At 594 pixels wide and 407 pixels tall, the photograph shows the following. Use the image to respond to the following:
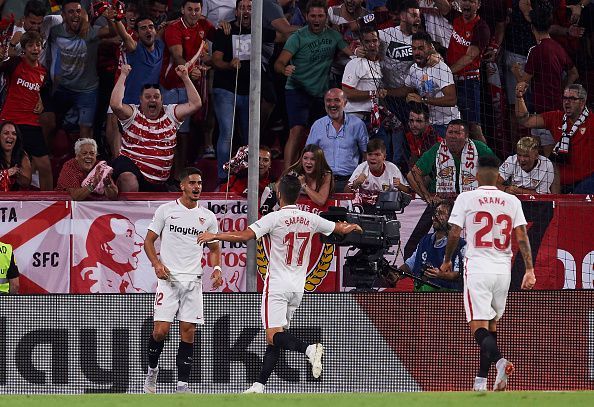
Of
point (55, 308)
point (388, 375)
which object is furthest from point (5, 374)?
point (388, 375)

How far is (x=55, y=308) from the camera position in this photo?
12.3m

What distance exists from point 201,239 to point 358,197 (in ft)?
9.81

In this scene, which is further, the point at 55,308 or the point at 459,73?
the point at 459,73

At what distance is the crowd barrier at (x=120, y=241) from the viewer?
13289 mm

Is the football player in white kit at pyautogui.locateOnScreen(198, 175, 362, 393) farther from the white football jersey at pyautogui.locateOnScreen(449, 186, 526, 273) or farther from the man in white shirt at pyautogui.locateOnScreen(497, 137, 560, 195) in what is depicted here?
the man in white shirt at pyautogui.locateOnScreen(497, 137, 560, 195)

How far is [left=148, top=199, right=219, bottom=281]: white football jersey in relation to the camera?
1203 cm

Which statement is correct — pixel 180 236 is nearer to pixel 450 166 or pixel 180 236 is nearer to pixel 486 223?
pixel 486 223

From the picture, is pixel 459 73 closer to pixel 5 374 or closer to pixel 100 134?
pixel 100 134

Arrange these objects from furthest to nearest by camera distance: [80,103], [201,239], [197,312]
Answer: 1. [80,103]
2. [197,312]
3. [201,239]

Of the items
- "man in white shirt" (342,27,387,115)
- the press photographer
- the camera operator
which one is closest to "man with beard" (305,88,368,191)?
"man in white shirt" (342,27,387,115)

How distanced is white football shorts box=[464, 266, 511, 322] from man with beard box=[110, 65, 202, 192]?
5288mm

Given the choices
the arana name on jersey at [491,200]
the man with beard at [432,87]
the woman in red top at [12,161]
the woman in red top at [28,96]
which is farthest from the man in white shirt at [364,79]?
the arana name on jersey at [491,200]

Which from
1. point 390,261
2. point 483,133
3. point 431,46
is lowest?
point 390,261

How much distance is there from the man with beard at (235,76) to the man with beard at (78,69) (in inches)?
58.6
